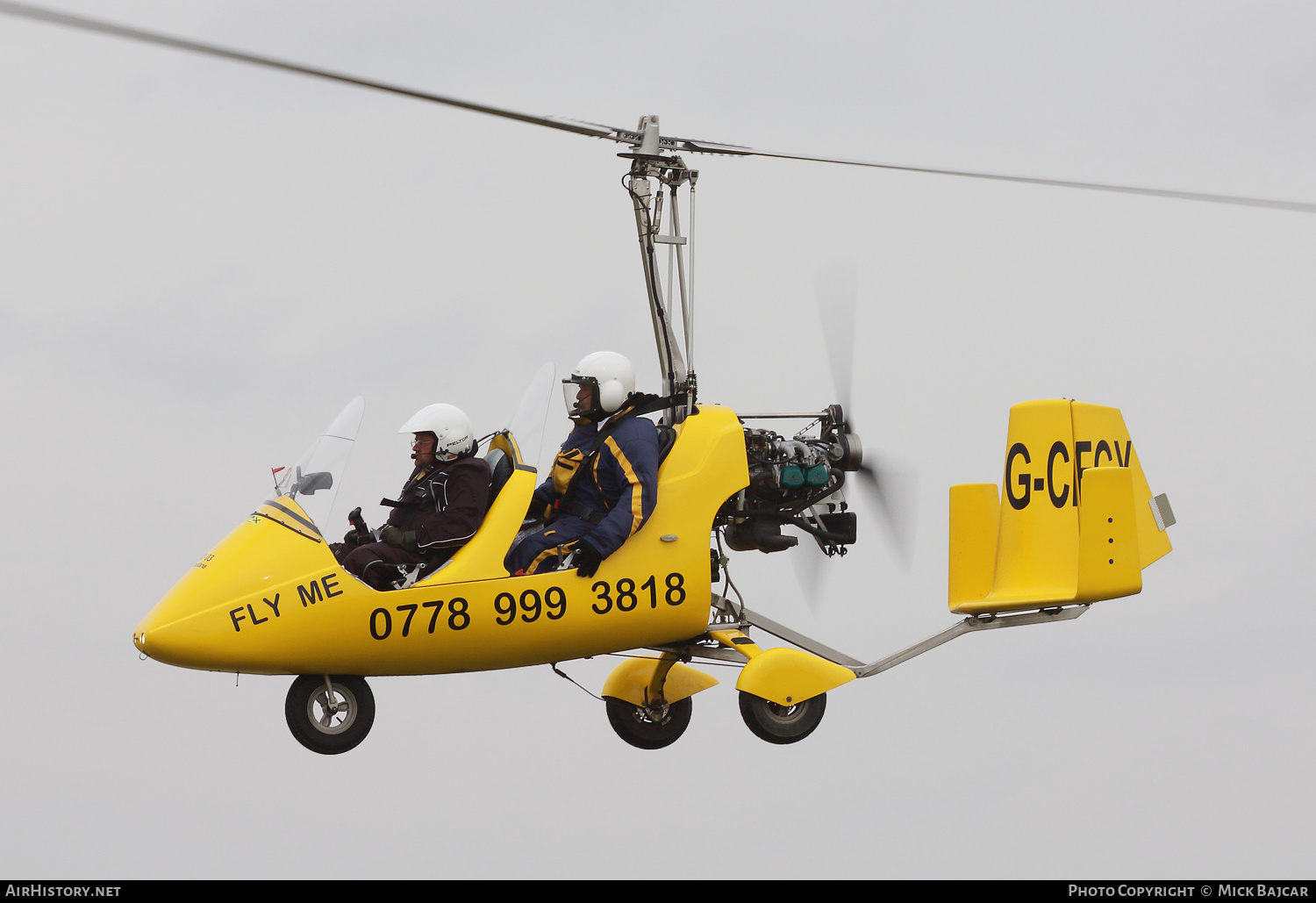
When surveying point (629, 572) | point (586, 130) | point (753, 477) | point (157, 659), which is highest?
point (586, 130)

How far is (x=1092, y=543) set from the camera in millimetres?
9750

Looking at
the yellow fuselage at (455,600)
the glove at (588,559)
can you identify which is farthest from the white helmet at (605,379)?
the glove at (588,559)

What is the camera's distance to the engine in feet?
31.3

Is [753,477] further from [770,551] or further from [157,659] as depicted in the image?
[157,659]

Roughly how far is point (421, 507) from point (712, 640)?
204 centimetres

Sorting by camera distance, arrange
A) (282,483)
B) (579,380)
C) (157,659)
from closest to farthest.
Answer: (157,659), (282,483), (579,380)

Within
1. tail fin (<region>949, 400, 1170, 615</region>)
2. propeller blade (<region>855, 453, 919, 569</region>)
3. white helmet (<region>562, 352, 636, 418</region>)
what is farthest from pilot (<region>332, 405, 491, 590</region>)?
tail fin (<region>949, 400, 1170, 615</region>)

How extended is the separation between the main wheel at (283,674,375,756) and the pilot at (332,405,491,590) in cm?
63

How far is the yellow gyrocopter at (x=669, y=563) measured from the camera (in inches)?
326

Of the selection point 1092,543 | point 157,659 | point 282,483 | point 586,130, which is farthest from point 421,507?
point 1092,543

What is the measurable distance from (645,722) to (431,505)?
228 centimetres

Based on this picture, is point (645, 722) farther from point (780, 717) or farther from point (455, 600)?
point (455, 600)

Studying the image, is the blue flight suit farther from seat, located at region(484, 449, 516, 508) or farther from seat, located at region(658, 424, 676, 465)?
seat, located at region(484, 449, 516, 508)

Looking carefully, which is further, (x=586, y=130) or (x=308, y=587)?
(x=586, y=130)
